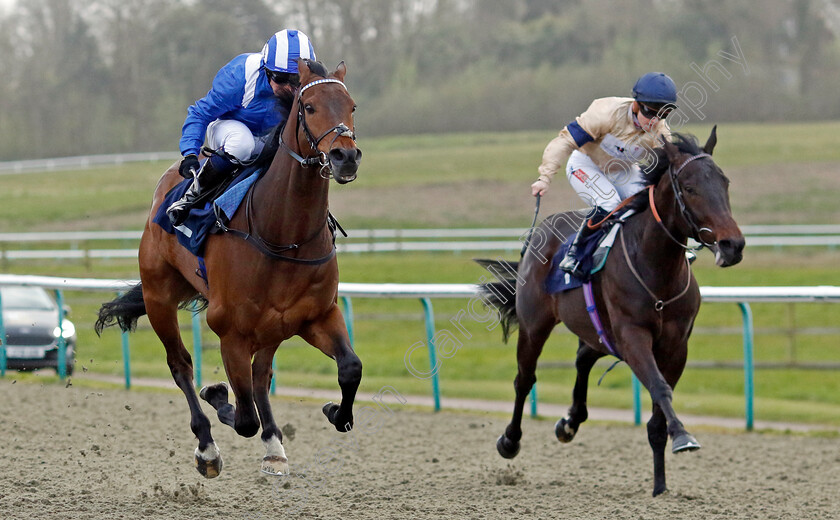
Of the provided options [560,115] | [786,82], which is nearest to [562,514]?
[560,115]

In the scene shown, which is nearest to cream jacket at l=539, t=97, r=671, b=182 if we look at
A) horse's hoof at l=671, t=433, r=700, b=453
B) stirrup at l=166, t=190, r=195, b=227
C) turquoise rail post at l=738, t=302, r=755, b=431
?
horse's hoof at l=671, t=433, r=700, b=453

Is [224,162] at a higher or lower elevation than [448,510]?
higher

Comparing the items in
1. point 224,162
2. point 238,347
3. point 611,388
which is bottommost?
point 611,388

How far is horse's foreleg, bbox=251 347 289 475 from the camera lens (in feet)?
15.9

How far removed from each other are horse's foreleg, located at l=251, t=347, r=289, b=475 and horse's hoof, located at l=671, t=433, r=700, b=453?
1699mm

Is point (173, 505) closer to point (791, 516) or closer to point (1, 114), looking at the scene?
point (791, 516)

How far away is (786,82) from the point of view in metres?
35.5

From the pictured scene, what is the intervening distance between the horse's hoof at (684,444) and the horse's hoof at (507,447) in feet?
5.81

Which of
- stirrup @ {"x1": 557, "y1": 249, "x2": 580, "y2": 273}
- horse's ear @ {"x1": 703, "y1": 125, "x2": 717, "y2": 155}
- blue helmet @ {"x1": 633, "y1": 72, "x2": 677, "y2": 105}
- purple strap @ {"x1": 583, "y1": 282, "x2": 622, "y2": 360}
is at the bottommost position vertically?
purple strap @ {"x1": 583, "y1": 282, "x2": 622, "y2": 360}

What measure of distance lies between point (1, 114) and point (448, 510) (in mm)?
33086

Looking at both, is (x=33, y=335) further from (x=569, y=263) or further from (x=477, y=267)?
(x=477, y=267)

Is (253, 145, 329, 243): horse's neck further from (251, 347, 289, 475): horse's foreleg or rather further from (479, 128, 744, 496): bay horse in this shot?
(479, 128, 744, 496): bay horse

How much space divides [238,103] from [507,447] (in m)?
2.58

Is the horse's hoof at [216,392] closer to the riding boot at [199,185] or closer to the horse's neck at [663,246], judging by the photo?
the riding boot at [199,185]
